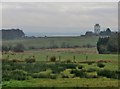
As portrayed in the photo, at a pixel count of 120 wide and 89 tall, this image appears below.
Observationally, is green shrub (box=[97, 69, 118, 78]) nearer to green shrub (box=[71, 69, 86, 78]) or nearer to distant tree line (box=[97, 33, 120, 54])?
green shrub (box=[71, 69, 86, 78])

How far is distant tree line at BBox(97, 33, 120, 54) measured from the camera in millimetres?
43625

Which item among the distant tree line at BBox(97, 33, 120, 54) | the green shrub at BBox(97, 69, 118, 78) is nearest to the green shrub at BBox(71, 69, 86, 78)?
the green shrub at BBox(97, 69, 118, 78)

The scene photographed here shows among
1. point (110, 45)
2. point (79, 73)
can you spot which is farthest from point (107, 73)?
point (110, 45)

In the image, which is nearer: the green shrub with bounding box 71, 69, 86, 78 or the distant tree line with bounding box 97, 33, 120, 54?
the green shrub with bounding box 71, 69, 86, 78

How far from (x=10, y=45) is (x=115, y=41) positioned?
18.6 m

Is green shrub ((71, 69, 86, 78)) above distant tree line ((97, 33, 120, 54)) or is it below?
below

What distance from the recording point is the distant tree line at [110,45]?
43625 mm

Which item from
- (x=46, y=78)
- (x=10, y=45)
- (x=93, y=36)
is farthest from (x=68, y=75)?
(x=93, y=36)

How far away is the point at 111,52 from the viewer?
44625 mm

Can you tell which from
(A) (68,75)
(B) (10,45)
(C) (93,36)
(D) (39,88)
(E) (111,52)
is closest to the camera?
(D) (39,88)

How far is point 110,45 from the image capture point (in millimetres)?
45562

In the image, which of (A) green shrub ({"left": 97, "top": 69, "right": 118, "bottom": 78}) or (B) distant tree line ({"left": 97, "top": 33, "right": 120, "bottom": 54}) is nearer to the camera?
(A) green shrub ({"left": 97, "top": 69, "right": 118, "bottom": 78})

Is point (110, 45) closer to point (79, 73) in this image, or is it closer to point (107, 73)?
point (107, 73)

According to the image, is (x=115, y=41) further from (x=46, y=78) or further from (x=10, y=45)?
(x=46, y=78)
